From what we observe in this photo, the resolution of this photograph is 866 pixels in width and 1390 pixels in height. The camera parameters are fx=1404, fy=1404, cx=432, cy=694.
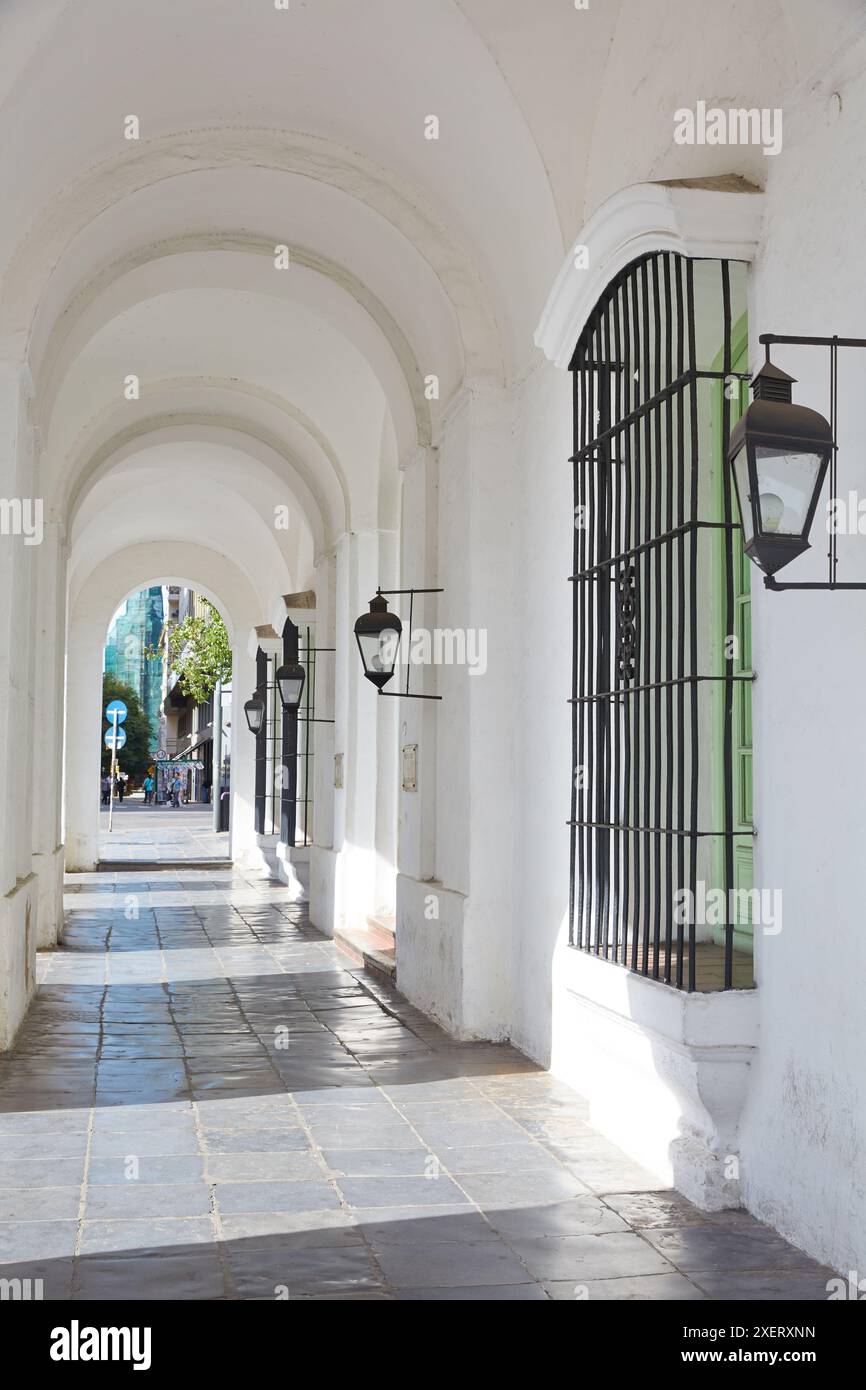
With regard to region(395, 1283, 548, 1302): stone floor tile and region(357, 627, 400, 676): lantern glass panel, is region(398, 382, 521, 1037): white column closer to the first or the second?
region(357, 627, 400, 676): lantern glass panel

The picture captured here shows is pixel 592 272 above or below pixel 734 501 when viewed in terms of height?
above

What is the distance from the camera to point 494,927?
7691mm

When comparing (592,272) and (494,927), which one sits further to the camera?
(494,927)

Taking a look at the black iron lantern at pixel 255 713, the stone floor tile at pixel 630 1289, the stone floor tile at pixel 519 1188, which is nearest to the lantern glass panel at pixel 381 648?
the stone floor tile at pixel 519 1188

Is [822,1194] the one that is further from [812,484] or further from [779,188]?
[779,188]

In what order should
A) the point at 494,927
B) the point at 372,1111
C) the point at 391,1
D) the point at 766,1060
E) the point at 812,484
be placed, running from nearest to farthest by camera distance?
the point at 812,484 < the point at 766,1060 < the point at 372,1111 < the point at 391,1 < the point at 494,927

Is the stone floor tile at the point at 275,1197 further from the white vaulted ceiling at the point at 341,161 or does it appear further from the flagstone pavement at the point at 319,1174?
the white vaulted ceiling at the point at 341,161

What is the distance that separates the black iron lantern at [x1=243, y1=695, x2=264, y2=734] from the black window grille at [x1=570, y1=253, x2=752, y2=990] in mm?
13027

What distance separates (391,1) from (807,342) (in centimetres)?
366

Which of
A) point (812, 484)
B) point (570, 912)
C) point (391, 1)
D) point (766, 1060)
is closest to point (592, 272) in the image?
point (391, 1)

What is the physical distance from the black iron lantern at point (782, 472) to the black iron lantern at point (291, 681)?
36.5 feet

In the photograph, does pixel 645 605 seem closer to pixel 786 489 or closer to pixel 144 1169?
pixel 786 489

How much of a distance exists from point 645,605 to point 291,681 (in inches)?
382

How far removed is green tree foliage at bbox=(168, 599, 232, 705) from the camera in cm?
3394
